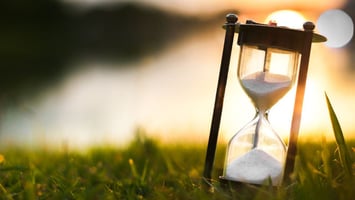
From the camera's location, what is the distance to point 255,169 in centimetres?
352

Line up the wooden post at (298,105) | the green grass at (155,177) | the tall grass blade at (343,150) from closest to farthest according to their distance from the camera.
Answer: the green grass at (155,177) < the tall grass blade at (343,150) < the wooden post at (298,105)

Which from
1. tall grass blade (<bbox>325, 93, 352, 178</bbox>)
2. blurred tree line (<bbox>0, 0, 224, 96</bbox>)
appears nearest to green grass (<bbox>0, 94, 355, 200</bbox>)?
tall grass blade (<bbox>325, 93, 352, 178</bbox>)

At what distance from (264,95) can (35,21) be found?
40132mm

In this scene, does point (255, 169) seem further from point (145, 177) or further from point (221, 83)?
point (145, 177)

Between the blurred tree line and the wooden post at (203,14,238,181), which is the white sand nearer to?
the wooden post at (203,14,238,181)

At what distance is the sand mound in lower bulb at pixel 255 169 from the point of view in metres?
3.48

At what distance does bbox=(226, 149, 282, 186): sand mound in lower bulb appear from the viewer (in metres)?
3.48

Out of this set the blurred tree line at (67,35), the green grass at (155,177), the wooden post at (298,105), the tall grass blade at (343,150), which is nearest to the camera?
the green grass at (155,177)

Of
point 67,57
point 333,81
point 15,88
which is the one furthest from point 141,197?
point 67,57

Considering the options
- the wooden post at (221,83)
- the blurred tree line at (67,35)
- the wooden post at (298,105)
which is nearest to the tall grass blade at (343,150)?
the wooden post at (298,105)

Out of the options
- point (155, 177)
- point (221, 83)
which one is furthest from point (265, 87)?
point (155, 177)

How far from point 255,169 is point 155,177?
0.67 metres

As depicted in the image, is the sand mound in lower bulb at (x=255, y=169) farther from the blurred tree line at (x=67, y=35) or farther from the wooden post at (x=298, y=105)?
the blurred tree line at (x=67, y=35)

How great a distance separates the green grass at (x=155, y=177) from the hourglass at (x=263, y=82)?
0.10 meters
